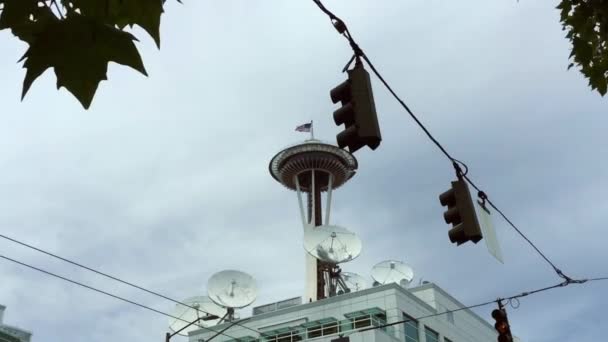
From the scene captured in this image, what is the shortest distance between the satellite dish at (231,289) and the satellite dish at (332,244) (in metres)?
4.62

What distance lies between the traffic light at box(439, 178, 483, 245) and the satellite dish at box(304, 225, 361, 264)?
34.6 metres

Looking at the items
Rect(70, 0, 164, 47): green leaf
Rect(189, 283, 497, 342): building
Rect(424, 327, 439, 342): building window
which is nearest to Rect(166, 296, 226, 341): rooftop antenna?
Rect(189, 283, 497, 342): building

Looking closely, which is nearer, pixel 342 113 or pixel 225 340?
pixel 342 113

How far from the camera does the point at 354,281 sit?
48688 mm

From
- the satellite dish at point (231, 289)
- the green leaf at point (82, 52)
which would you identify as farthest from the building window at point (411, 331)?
the green leaf at point (82, 52)

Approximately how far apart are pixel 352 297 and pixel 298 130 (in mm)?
29526

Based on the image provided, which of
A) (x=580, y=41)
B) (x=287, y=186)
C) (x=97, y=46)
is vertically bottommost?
(x=97, y=46)

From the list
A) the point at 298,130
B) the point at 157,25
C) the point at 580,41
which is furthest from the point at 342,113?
the point at 298,130

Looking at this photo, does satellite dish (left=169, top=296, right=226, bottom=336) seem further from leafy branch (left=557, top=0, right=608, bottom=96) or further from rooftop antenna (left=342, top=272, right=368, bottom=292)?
leafy branch (left=557, top=0, right=608, bottom=96)

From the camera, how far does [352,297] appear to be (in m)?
41.4

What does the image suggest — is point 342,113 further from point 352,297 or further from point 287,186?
point 287,186

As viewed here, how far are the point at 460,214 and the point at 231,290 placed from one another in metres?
34.7

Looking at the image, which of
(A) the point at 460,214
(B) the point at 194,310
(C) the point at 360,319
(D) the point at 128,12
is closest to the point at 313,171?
(B) the point at 194,310

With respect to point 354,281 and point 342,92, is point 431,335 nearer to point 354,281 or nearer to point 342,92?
point 354,281
